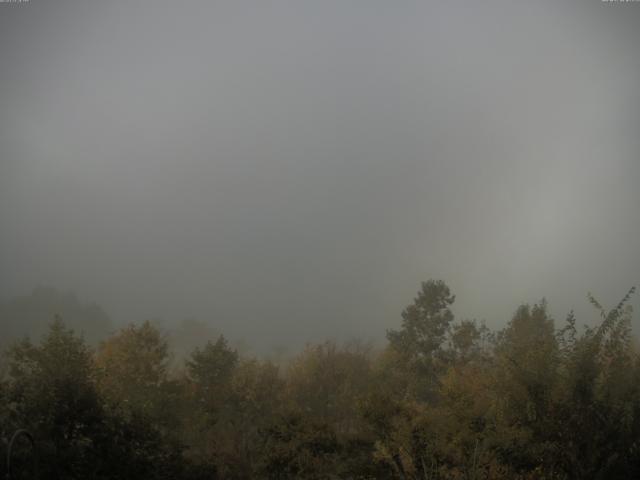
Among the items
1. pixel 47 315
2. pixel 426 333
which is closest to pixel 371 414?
pixel 426 333

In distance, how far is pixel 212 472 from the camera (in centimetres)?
2670

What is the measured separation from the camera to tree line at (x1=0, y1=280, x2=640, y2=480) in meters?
17.7

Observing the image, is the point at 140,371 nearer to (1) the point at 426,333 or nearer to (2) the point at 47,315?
(1) the point at 426,333

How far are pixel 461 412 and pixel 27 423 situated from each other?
2524 centimetres

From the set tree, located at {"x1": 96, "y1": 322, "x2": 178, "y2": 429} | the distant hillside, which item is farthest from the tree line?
the distant hillside

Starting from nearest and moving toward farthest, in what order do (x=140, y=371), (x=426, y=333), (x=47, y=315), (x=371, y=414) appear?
1. (x=371, y=414)
2. (x=140, y=371)
3. (x=426, y=333)
4. (x=47, y=315)

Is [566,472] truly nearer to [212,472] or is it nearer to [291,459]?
[291,459]

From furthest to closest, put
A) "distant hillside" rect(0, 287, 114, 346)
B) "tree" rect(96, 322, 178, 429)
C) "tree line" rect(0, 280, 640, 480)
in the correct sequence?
"distant hillside" rect(0, 287, 114, 346) → "tree" rect(96, 322, 178, 429) → "tree line" rect(0, 280, 640, 480)

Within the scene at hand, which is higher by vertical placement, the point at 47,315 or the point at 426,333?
the point at 47,315

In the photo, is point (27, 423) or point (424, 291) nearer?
point (27, 423)

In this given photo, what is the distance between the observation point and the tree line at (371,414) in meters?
17.7

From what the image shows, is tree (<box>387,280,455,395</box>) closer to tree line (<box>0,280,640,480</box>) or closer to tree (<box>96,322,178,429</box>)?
tree line (<box>0,280,640,480</box>)

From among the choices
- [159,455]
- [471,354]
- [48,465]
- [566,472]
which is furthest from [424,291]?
[48,465]

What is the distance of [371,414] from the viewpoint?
1087 inches
